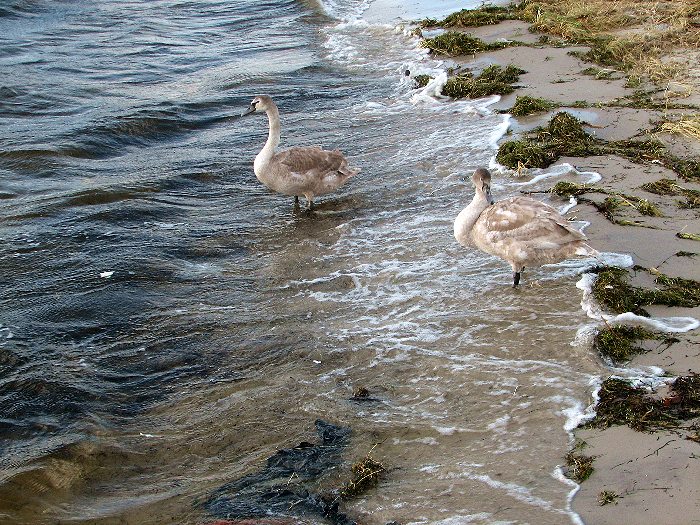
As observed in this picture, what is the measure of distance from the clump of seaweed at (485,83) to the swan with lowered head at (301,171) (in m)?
4.39

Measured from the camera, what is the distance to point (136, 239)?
33.8 ft

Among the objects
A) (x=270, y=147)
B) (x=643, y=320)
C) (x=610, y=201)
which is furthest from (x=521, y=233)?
(x=270, y=147)

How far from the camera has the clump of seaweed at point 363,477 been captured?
5.55 metres

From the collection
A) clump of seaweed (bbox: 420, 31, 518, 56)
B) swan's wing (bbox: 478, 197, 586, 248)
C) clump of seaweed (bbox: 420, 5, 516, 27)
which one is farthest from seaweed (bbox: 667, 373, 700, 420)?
clump of seaweed (bbox: 420, 5, 516, 27)

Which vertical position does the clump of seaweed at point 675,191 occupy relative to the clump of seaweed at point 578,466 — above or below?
above

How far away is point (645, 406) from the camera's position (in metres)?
5.94

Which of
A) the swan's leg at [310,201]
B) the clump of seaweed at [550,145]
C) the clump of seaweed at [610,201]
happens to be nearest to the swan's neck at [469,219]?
the clump of seaweed at [610,201]

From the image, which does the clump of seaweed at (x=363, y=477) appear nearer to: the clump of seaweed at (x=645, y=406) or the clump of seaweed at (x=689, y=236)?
the clump of seaweed at (x=645, y=406)

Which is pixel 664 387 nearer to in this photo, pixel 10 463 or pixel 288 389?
pixel 288 389

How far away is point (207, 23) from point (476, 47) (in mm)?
9808

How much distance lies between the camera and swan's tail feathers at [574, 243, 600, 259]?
25.6 feet

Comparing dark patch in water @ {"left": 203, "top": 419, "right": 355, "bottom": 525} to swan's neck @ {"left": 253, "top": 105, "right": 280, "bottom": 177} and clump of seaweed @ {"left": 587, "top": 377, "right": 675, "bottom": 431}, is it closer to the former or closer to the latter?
clump of seaweed @ {"left": 587, "top": 377, "right": 675, "bottom": 431}

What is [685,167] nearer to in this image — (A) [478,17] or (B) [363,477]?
(B) [363,477]

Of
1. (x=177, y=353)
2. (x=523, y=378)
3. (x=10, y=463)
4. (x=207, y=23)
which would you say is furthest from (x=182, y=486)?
(x=207, y=23)
